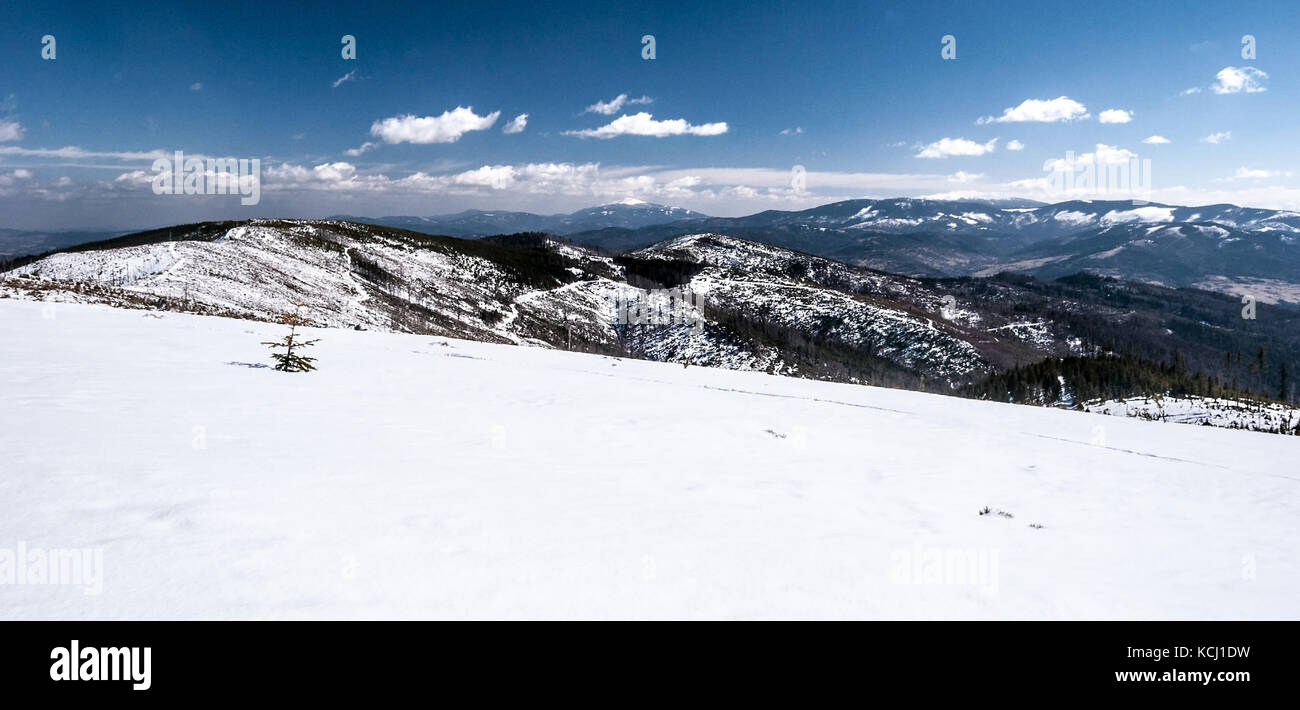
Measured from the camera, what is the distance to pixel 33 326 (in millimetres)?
15820

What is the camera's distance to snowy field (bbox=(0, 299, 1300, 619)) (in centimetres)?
476

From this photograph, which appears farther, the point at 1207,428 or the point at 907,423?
the point at 1207,428

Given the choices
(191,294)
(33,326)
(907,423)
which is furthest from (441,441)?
(191,294)

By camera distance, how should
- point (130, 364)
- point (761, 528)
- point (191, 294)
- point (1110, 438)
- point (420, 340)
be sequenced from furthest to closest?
point (191, 294), point (420, 340), point (1110, 438), point (130, 364), point (761, 528)

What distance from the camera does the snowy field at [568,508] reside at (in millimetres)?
4762

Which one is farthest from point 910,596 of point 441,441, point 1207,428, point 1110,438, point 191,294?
point 191,294

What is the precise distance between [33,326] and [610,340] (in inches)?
6336

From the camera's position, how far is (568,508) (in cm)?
688

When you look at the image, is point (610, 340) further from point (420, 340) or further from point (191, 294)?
point (420, 340)
